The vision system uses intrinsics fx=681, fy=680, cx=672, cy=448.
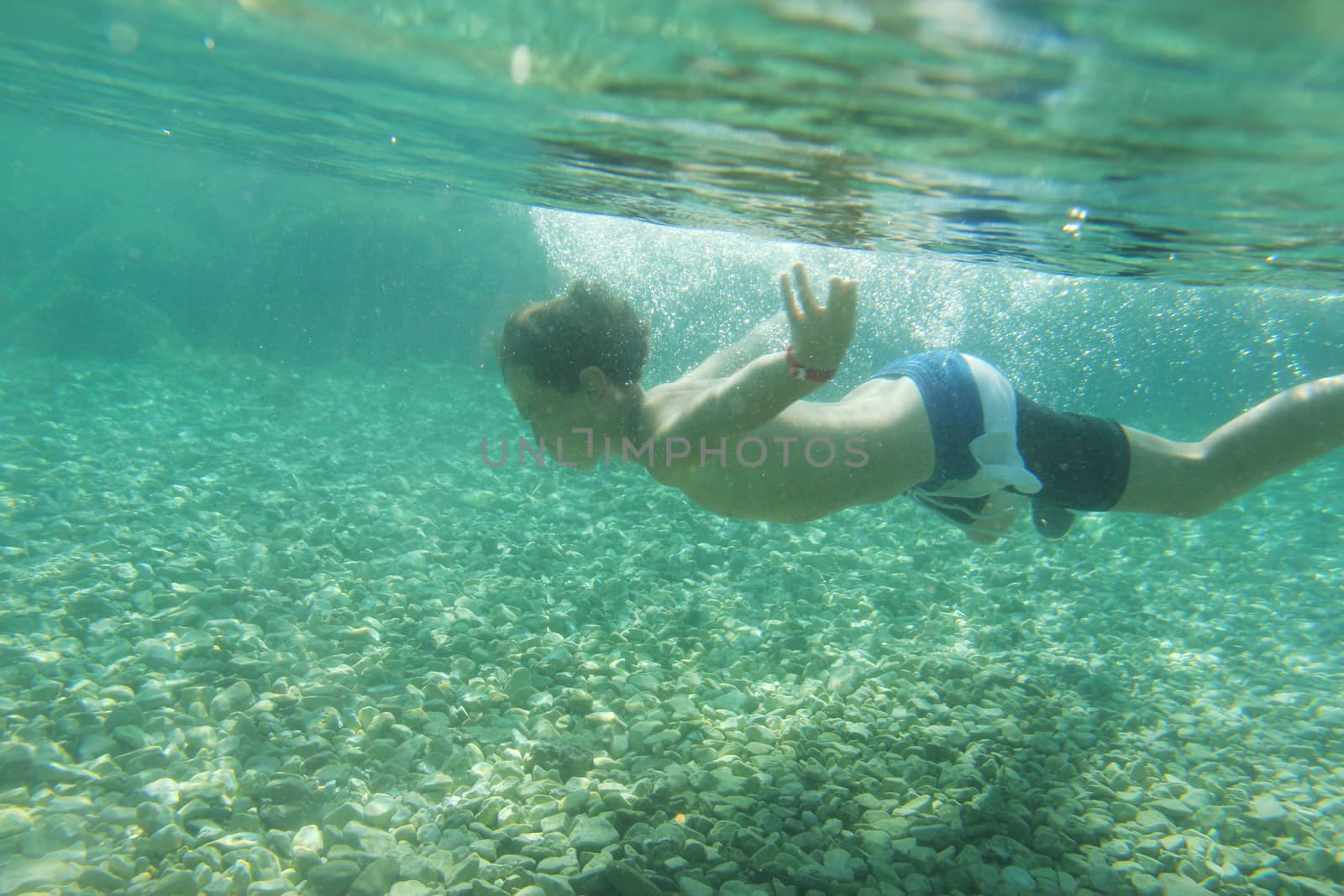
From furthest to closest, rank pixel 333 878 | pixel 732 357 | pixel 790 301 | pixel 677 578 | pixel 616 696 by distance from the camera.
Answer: pixel 677 578
pixel 732 357
pixel 616 696
pixel 790 301
pixel 333 878

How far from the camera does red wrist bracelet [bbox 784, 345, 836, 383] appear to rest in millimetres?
2428

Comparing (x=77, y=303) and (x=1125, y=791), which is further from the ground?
(x=77, y=303)

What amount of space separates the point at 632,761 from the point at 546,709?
26.0 inches

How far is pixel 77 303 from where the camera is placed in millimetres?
13984

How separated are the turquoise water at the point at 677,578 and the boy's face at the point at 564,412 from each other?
1413 millimetres

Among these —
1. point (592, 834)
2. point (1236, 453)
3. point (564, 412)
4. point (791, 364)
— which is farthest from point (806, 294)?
point (1236, 453)

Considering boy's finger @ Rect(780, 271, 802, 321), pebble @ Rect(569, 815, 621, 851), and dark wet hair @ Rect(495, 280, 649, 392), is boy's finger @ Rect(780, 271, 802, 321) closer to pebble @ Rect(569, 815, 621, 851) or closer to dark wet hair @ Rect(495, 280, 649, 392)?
dark wet hair @ Rect(495, 280, 649, 392)

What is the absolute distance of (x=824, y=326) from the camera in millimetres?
2410

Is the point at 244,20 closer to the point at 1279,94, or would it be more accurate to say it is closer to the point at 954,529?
the point at 1279,94

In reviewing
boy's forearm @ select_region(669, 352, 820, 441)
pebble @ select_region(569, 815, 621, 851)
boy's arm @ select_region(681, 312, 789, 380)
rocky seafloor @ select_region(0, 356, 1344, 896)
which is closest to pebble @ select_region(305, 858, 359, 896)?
rocky seafloor @ select_region(0, 356, 1344, 896)

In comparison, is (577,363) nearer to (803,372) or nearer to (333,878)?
(803,372)

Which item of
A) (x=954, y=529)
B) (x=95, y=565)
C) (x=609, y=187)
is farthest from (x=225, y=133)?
(x=954, y=529)

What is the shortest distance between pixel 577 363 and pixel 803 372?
1.09 meters

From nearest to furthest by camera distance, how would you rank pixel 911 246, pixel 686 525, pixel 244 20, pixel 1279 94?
pixel 1279 94 → pixel 244 20 → pixel 686 525 → pixel 911 246
